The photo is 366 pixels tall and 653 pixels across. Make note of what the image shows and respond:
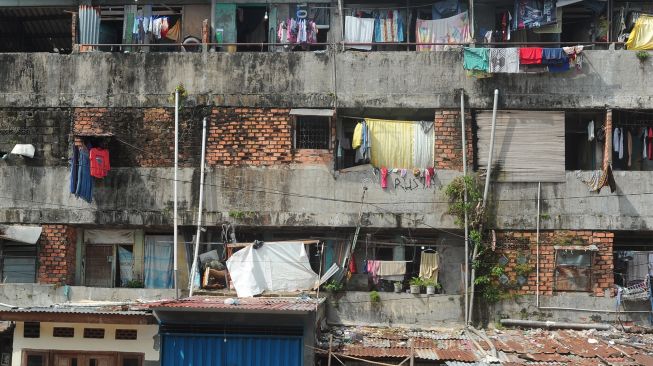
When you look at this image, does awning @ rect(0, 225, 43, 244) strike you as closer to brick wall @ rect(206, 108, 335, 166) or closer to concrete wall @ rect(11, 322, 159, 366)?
concrete wall @ rect(11, 322, 159, 366)

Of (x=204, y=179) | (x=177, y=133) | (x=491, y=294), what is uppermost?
(x=177, y=133)

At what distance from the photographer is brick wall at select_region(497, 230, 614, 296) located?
1485 cm

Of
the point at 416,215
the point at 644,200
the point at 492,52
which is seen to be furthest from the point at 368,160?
the point at 644,200

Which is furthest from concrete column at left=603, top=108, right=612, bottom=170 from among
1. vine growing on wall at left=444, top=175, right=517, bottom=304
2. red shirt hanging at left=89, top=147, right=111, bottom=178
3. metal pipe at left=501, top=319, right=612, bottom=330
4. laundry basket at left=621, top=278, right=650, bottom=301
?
red shirt hanging at left=89, top=147, right=111, bottom=178

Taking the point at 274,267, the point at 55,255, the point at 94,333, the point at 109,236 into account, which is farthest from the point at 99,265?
the point at 274,267

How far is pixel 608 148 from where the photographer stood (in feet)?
48.8

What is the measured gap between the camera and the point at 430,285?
49.2 feet

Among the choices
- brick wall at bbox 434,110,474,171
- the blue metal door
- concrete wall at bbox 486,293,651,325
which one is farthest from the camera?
brick wall at bbox 434,110,474,171

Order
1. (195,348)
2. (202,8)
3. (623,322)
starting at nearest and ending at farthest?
(195,348)
(623,322)
(202,8)

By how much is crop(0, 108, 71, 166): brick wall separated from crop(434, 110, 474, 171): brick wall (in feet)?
26.8

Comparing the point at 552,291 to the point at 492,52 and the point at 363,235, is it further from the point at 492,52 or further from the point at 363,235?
the point at 492,52

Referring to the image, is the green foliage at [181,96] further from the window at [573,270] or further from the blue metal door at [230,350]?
the window at [573,270]

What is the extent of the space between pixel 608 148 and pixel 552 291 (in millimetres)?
3215

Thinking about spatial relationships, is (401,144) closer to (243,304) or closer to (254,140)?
(254,140)
